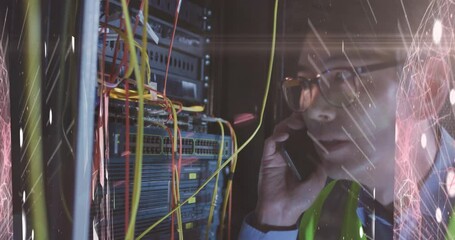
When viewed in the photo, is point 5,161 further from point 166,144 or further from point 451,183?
point 451,183

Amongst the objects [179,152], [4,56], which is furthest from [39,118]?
[179,152]

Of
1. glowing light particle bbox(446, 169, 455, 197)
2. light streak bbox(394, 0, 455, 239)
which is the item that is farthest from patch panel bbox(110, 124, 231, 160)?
glowing light particle bbox(446, 169, 455, 197)

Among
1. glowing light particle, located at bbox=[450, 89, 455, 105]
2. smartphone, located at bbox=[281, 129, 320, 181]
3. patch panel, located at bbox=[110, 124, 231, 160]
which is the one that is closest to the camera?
patch panel, located at bbox=[110, 124, 231, 160]

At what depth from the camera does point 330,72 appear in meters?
1.20

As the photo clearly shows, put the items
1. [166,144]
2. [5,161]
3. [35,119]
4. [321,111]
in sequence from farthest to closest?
[321,111]
[166,144]
[5,161]
[35,119]

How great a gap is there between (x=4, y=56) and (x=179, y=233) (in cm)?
55

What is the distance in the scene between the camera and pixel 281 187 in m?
1.27

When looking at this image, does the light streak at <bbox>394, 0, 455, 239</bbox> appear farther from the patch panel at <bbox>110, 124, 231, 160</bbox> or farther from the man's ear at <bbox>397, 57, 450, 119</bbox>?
the patch panel at <bbox>110, 124, 231, 160</bbox>

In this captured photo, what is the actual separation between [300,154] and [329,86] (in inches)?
7.6

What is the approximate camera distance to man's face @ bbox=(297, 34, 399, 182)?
3.73 ft

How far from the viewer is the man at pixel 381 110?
1124 millimetres

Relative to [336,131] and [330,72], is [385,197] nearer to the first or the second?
[336,131]

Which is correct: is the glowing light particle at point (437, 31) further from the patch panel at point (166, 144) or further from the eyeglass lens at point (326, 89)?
the patch panel at point (166, 144)

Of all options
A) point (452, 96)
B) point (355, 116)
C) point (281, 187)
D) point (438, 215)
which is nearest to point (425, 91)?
point (452, 96)
